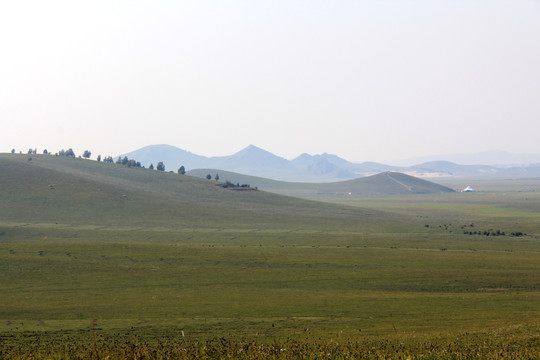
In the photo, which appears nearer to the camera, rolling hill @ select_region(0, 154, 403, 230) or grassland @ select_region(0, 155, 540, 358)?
grassland @ select_region(0, 155, 540, 358)

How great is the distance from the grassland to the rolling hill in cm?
97

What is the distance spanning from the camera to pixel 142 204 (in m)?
131

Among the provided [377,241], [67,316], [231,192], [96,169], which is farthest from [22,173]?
[67,316]

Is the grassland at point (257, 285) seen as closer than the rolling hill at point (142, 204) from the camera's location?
Yes

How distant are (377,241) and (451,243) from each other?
10280mm

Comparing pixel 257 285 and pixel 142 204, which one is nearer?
pixel 257 285

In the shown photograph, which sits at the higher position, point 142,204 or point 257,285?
point 142,204

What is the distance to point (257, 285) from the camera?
5050 cm

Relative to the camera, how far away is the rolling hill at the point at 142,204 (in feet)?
379

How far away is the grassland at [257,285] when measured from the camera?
24.8 m

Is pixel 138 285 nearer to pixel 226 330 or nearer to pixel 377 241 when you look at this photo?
pixel 226 330

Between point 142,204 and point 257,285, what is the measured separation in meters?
84.7

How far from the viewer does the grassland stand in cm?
2481

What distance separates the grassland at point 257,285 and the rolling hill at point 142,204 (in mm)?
975
